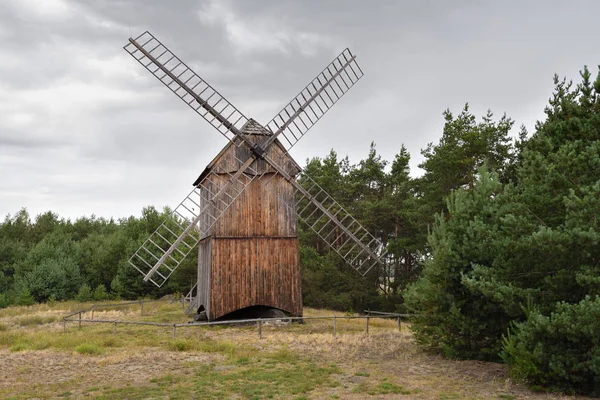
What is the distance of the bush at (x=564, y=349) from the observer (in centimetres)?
922

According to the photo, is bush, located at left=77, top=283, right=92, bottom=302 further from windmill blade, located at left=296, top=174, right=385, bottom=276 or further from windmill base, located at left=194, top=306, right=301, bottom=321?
windmill base, located at left=194, top=306, right=301, bottom=321

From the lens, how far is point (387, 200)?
37281mm

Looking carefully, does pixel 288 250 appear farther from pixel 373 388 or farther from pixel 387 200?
pixel 387 200

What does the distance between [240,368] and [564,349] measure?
298 inches

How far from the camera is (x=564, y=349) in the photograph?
10023 mm

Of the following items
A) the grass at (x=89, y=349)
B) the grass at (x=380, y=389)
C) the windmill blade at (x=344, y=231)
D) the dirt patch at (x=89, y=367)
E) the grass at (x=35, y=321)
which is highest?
the windmill blade at (x=344, y=231)

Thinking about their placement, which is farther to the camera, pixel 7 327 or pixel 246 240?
pixel 7 327

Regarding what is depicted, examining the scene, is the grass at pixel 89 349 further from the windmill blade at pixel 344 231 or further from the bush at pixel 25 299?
the bush at pixel 25 299

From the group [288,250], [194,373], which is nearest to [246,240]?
[288,250]

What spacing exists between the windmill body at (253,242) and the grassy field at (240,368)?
228 cm

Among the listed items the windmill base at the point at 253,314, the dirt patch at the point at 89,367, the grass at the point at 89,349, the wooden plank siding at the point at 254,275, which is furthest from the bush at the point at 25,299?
the grass at the point at 89,349

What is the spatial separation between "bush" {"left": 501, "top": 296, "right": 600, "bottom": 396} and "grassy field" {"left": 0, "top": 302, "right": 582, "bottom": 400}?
1.46 ft

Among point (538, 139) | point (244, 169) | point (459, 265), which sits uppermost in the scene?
point (244, 169)

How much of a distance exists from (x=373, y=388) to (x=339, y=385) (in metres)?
0.80
